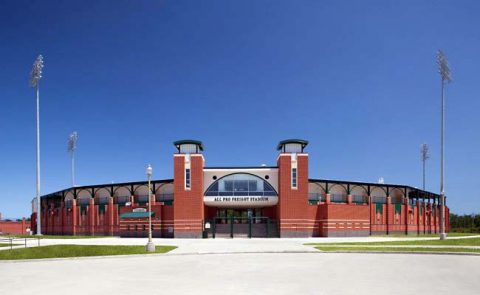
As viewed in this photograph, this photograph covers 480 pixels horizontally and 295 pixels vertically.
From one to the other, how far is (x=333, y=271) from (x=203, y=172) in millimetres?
41312

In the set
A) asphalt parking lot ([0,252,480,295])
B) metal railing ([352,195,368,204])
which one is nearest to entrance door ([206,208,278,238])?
metal railing ([352,195,368,204])

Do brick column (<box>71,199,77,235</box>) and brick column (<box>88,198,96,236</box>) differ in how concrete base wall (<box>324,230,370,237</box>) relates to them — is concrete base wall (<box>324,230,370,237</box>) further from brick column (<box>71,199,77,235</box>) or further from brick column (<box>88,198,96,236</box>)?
brick column (<box>71,199,77,235</box>)

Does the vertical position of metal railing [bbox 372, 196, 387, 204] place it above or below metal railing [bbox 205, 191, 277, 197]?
below

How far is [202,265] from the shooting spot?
19562mm

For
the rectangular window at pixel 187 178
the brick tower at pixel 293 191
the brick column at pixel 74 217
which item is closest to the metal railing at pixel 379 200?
the brick tower at pixel 293 191

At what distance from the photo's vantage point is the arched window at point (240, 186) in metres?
57.0

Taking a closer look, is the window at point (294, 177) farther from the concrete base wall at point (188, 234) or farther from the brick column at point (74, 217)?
the brick column at point (74, 217)

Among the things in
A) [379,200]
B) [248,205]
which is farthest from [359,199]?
[248,205]

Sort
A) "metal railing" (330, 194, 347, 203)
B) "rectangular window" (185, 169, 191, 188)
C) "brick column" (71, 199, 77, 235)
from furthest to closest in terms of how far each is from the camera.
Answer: "brick column" (71, 199, 77, 235) < "metal railing" (330, 194, 347, 203) < "rectangular window" (185, 169, 191, 188)

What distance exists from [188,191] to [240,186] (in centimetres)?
701

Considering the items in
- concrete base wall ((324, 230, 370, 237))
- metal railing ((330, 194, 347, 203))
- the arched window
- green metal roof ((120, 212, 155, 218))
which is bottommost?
concrete base wall ((324, 230, 370, 237))

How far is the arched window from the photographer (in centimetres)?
5697

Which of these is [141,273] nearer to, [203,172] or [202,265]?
[202,265]

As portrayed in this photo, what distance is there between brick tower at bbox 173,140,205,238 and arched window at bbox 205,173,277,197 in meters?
2.49
